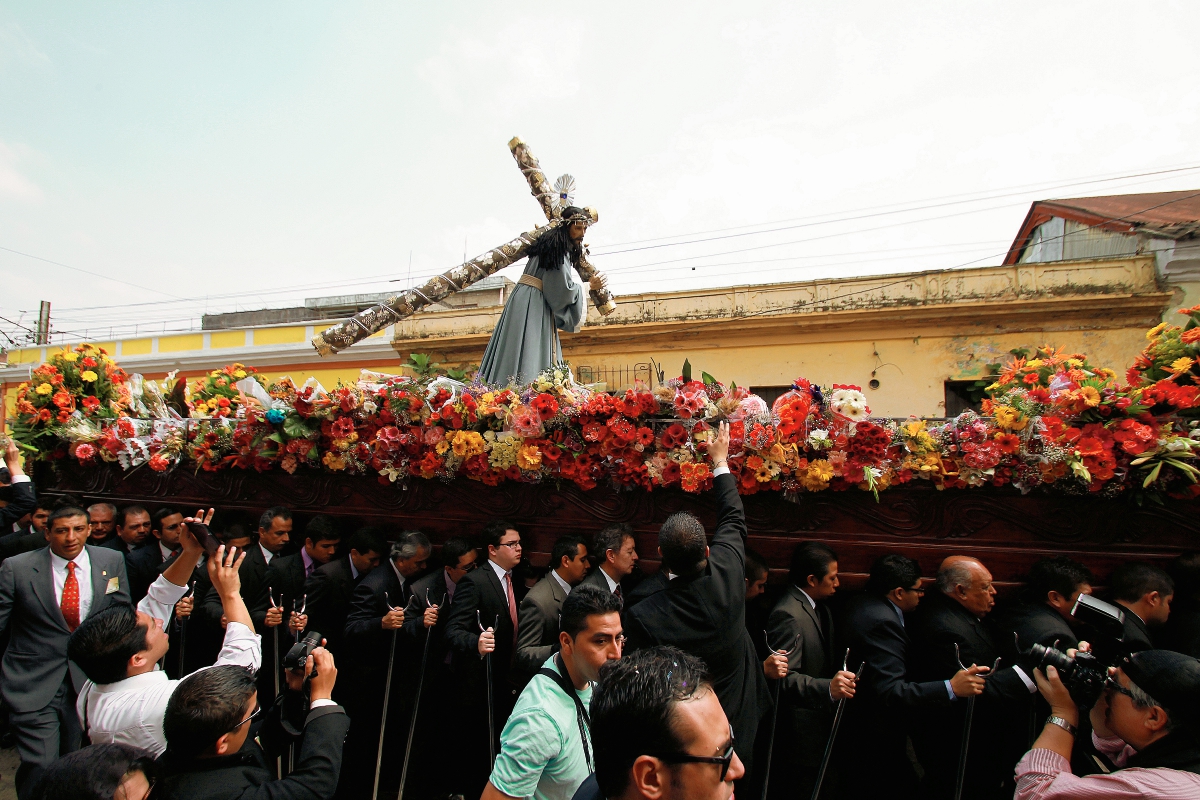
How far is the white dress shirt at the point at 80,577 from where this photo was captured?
13.7 feet

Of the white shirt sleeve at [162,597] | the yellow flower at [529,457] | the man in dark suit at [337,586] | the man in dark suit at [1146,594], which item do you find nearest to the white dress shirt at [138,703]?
the white shirt sleeve at [162,597]

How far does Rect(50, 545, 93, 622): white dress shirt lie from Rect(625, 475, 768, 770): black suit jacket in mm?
3715

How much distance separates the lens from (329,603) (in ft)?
14.8

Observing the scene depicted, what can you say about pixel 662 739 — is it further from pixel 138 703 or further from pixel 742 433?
pixel 742 433

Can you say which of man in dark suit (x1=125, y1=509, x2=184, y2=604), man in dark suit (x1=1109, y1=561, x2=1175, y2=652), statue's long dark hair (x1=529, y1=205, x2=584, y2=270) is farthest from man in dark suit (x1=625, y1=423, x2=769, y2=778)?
man in dark suit (x1=125, y1=509, x2=184, y2=604)

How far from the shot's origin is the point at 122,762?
191 centimetres

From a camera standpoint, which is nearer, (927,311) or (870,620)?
(870,620)

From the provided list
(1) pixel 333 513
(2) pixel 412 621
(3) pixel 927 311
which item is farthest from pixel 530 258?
(3) pixel 927 311

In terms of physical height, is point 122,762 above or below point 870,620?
above

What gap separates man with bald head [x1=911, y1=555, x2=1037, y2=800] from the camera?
129 inches

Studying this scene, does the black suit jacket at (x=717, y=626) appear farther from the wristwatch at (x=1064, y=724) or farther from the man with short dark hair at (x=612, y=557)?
the wristwatch at (x=1064, y=724)

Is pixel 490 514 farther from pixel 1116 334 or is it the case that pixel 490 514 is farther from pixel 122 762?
pixel 1116 334

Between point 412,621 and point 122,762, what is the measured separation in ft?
7.32

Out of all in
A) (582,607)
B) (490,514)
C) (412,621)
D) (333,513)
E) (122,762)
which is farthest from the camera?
(333,513)
